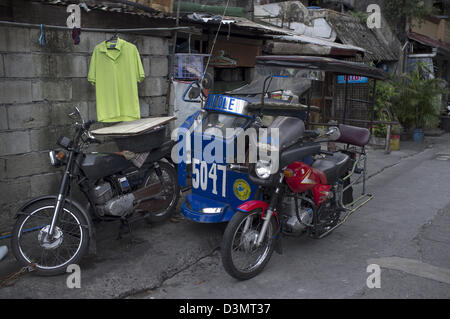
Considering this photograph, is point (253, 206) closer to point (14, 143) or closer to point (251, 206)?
point (251, 206)

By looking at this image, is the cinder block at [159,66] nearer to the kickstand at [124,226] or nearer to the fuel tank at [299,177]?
the kickstand at [124,226]

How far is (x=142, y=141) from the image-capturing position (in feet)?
17.3

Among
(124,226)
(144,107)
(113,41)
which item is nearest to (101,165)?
(124,226)

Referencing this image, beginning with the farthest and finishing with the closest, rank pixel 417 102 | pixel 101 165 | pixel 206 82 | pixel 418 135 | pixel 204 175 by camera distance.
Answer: pixel 418 135
pixel 417 102
pixel 206 82
pixel 204 175
pixel 101 165

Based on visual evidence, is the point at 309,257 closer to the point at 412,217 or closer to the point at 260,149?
the point at 260,149

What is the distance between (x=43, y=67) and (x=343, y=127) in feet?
14.1

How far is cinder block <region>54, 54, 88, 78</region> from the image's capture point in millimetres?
6031

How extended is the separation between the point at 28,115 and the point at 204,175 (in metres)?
2.54

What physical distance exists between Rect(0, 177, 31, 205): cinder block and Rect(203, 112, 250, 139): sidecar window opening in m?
2.57

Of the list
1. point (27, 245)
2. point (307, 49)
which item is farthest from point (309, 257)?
point (307, 49)

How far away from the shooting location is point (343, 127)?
6277 mm

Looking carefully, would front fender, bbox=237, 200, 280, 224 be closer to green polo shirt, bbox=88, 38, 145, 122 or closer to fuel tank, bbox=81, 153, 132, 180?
fuel tank, bbox=81, 153, 132, 180

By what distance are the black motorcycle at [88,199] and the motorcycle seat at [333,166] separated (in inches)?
79.5

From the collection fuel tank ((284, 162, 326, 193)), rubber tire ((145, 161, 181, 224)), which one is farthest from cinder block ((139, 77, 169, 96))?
fuel tank ((284, 162, 326, 193))
